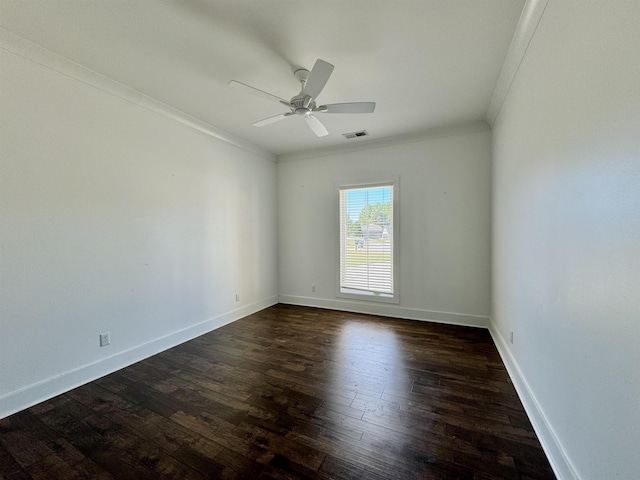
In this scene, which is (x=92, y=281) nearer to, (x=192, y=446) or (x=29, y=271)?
(x=29, y=271)

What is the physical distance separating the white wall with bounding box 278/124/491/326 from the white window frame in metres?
0.06

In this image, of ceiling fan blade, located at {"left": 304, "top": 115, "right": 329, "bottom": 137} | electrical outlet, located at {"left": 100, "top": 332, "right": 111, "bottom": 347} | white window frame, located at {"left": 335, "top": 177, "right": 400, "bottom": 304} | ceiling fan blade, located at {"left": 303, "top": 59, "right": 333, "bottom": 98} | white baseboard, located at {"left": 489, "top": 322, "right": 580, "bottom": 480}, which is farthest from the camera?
white window frame, located at {"left": 335, "top": 177, "right": 400, "bottom": 304}

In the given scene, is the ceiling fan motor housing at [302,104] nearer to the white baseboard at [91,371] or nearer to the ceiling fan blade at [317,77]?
the ceiling fan blade at [317,77]

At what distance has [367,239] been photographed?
4371 millimetres

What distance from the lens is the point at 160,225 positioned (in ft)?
9.91

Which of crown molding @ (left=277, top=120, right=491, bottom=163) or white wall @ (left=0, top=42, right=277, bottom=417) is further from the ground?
crown molding @ (left=277, top=120, right=491, bottom=163)

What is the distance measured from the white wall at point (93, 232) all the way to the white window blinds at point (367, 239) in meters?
2.00

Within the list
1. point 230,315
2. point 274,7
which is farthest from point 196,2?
point 230,315

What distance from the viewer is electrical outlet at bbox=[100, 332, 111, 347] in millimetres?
2484

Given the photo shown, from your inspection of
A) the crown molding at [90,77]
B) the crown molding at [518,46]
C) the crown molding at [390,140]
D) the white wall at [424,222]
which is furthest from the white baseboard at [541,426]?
the crown molding at [90,77]

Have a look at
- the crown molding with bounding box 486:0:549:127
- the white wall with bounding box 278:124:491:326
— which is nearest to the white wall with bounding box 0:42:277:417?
the white wall with bounding box 278:124:491:326

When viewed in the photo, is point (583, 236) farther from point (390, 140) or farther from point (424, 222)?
point (390, 140)

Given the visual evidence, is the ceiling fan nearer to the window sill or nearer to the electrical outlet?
the electrical outlet

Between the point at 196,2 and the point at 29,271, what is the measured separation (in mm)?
2315
